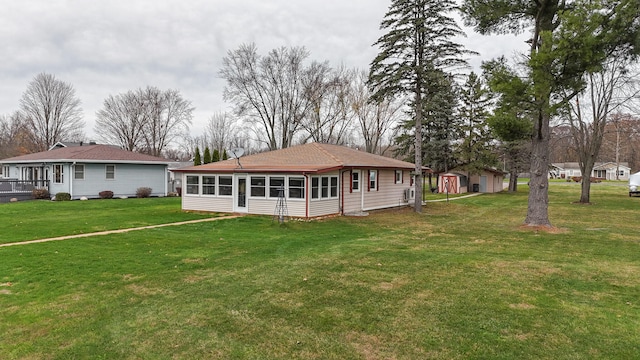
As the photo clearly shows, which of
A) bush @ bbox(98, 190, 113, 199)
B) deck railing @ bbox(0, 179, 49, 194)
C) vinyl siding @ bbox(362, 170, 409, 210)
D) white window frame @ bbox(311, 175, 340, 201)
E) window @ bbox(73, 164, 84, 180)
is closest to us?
white window frame @ bbox(311, 175, 340, 201)

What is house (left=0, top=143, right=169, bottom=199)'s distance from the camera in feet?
81.1

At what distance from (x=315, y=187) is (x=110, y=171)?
17907 mm

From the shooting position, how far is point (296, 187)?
16.1 meters

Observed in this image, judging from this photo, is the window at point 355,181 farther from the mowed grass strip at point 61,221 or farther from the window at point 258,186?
the mowed grass strip at point 61,221

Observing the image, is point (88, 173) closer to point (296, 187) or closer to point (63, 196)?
point (63, 196)

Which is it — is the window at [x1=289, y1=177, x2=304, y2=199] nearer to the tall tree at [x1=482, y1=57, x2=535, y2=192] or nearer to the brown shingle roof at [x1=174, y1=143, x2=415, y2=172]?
the brown shingle roof at [x1=174, y1=143, x2=415, y2=172]

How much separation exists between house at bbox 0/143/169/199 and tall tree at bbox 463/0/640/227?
23819mm

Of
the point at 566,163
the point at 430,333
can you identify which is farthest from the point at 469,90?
the point at 566,163

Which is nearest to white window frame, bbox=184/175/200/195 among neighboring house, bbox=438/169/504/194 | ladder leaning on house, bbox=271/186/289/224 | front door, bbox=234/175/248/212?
front door, bbox=234/175/248/212

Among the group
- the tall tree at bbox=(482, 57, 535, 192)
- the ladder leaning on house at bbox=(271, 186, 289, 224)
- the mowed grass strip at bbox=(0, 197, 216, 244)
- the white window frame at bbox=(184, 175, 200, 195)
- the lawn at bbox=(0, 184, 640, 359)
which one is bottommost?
the lawn at bbox=(0, 184, 640, 359)

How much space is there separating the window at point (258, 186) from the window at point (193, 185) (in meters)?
3.38

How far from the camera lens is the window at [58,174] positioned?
82.3 feet

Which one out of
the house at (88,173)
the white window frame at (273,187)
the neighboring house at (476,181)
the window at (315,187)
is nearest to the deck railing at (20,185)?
the house at (88,173)

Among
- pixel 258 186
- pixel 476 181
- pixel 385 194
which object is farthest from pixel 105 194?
pixel 476 181
